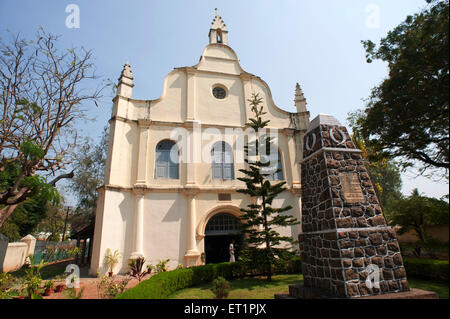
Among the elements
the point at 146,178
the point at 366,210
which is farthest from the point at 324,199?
the point at 146,178

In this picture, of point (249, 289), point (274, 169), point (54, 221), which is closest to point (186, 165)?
point (274, 169)

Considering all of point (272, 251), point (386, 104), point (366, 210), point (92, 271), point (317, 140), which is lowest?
point (92, 271)

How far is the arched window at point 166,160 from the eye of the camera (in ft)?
41.8

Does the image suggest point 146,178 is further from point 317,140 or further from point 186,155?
point 317,140

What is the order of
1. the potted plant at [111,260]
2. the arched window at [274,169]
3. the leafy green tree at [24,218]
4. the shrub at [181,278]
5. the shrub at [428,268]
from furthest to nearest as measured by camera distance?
the leafy green tree at [24,218], the arched window at [274,169], the potted plant at [111,260], the shrub at [428,268], the shrub at [181,278]

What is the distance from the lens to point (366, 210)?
5.41 metres

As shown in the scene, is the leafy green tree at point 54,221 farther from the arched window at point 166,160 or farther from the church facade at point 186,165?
the arched window at point 166,160

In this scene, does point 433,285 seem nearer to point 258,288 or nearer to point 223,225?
point 258,288

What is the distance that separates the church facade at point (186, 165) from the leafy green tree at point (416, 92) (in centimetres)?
617

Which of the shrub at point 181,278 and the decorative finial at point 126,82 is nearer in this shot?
the shrub at point 181,278

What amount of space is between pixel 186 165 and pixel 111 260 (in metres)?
5.66

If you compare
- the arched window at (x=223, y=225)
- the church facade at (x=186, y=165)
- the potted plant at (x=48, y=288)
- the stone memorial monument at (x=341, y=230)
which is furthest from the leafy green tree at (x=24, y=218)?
the stone memorial monument at (x=341, y=230)

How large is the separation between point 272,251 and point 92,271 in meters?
8.07

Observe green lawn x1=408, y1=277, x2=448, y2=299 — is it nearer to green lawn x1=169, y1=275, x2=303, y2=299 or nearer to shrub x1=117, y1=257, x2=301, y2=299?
green lawn x1=169, y1=275, x2=303, y2=299
